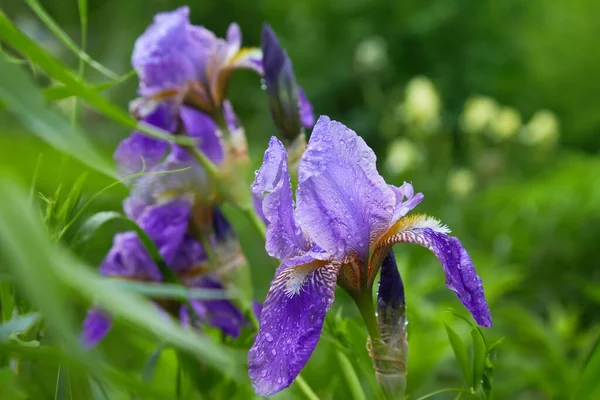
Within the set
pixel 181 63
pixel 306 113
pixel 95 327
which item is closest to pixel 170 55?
pixel 181 63

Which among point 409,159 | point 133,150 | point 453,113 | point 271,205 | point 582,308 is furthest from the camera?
point 453,113

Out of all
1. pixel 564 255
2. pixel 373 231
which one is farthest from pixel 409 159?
pixel 373 231

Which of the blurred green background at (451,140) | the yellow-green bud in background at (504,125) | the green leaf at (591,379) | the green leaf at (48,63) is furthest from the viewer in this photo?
the yellow-green bud in background at (504,125)

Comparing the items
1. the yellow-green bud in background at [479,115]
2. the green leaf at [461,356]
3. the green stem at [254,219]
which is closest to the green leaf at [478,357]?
the green leaf at [461,356]

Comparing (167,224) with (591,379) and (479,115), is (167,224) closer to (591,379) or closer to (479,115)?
(591,379)

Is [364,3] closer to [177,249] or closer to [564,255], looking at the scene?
[564,255]

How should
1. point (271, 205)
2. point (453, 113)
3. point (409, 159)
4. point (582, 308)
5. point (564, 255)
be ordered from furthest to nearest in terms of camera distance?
point (453, 113) < point (409, 159) < point (564, 255) < point (582, 308) < point (271, 205)

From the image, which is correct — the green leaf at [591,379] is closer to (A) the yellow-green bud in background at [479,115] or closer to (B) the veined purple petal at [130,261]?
(B) the veined purple petal at [130,261]

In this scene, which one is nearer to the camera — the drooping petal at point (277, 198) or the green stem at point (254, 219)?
the drooping petal at point (277, 198)
